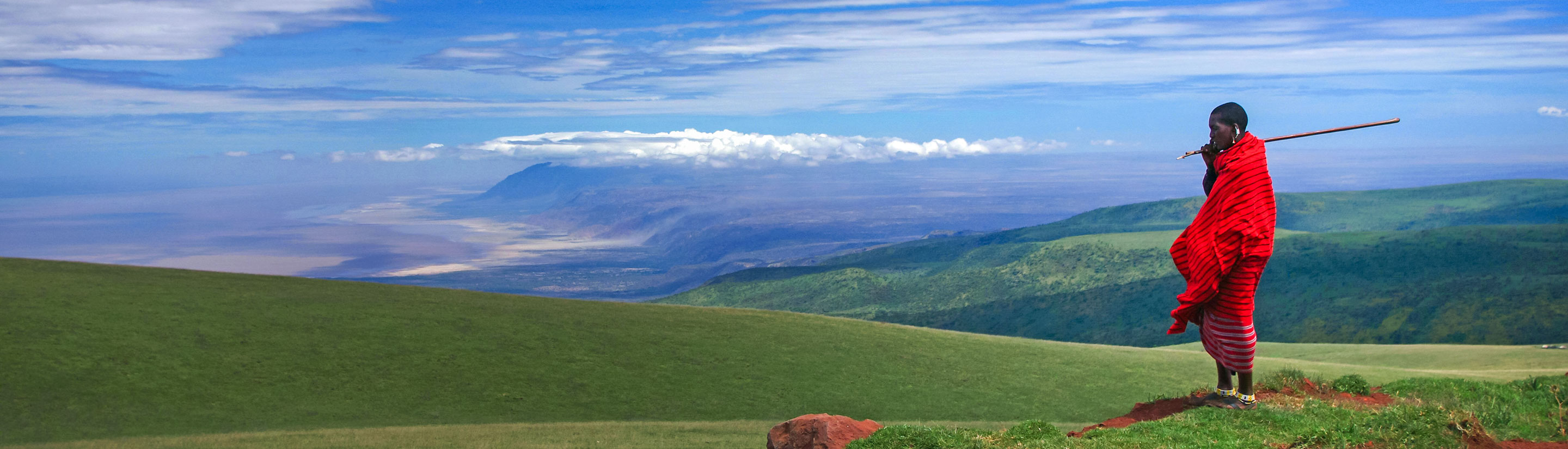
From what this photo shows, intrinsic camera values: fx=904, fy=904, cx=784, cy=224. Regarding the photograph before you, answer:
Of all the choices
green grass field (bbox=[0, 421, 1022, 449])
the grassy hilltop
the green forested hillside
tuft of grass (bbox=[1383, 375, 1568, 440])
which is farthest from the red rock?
the green forested hillside

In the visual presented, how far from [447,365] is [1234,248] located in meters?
16.4

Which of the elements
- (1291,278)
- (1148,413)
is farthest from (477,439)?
(1291,278)

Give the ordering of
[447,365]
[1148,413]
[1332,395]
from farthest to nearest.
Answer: [447,365] < [1332,395] < [1148,413]

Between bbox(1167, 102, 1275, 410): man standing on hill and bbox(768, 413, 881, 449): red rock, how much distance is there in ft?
14.7

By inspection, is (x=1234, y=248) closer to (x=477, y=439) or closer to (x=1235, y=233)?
(x=1235, y=233)

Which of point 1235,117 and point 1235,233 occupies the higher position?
point 1235,117

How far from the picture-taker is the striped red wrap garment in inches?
433

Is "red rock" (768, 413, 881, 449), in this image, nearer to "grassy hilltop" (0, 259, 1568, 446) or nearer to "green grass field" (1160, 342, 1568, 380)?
"grassy hilltop" (0, 259, 1568, 446)

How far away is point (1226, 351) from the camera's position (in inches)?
455

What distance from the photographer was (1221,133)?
11430 millimetres

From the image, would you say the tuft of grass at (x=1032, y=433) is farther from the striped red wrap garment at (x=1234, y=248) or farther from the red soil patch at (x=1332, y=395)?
the red soil patch at (x=1332, y=395)

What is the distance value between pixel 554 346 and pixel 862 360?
7.89 m

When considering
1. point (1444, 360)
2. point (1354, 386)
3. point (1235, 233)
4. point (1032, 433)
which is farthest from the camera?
point (1444, 360)

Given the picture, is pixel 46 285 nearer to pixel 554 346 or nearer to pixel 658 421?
pixel 554 346
